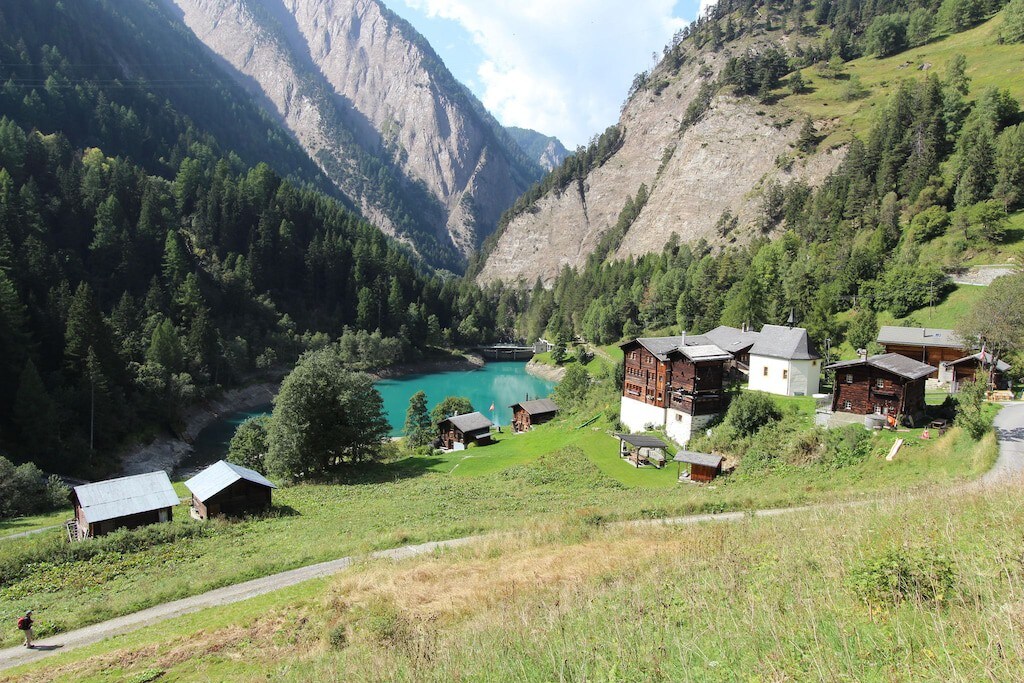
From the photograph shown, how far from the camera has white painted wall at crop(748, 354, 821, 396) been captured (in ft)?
140

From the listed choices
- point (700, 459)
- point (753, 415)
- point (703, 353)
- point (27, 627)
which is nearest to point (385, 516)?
point (27, 627)

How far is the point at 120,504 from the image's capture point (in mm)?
28062

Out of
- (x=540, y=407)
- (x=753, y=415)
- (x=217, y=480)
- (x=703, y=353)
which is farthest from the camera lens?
(x=540, y=407)

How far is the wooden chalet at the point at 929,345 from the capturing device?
149ft

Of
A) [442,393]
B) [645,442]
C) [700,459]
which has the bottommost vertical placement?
[442,393]

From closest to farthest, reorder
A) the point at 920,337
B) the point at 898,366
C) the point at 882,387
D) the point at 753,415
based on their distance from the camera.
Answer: the point at 898,366, the point at 882,387, the point at 753,415, the point at 920,337

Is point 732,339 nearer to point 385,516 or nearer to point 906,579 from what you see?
point 385,516

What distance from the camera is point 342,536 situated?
23984 mm

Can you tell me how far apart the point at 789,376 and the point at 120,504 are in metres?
43.9

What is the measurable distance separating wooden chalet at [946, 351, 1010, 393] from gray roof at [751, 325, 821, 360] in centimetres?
946

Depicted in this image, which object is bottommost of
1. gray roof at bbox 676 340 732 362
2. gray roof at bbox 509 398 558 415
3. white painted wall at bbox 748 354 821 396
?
gray roof at bbox 509 398 558 415

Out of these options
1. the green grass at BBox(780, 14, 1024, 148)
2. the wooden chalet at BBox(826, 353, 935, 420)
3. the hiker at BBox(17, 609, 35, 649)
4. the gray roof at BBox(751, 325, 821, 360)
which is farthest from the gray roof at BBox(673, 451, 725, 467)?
the green grass at BBox(780, 14, 1024, 148)

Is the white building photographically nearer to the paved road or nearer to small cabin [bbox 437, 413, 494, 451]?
the paved road

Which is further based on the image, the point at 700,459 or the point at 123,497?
the point at 700,459
